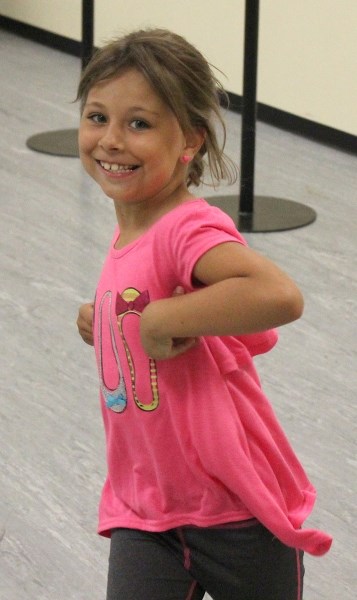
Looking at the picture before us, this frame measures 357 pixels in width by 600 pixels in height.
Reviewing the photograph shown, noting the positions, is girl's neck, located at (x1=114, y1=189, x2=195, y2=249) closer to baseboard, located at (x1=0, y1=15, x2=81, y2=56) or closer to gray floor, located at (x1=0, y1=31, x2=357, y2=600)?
gray floor, located at (x1=0, y1=31, x2=357, y2=600)

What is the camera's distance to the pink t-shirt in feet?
4.17

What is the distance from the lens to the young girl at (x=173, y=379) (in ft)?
4.10

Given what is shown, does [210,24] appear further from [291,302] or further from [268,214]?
[291,302]

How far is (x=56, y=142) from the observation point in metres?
4.38

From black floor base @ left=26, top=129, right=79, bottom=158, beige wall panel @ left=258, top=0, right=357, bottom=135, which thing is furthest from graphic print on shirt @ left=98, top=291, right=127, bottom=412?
beige wall panel @ left=258, top=0, right=357, bottom=135

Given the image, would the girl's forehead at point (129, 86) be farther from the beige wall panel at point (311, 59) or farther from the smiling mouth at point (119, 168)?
the beige wall panel at point (311, 59)

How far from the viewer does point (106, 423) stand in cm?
139

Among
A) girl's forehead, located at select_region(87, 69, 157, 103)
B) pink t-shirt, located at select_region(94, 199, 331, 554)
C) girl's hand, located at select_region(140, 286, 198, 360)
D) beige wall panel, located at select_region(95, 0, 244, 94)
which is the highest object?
girl's forehead, located at select_region(87, 69, 157, 103)

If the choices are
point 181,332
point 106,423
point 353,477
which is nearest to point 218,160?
point 181,332

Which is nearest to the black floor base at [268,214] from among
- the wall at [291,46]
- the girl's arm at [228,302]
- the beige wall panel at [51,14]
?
the wall at [291,46]

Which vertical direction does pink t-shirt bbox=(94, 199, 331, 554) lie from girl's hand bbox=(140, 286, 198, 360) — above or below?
below

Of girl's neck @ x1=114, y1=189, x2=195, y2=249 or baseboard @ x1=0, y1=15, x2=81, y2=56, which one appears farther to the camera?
baseboard @ x1=0, y1=15, x2=81, y2=56

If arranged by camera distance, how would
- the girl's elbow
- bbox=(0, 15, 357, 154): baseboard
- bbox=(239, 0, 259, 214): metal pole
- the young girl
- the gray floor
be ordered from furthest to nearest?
bbox=(0, 15, 357, 154): baseboard
bbox=(239, 0, 259, 214): metal pole
the gray floor
the young girl
the girl's elbow

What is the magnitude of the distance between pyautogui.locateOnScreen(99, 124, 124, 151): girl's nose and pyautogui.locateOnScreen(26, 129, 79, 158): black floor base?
3.00 meters
